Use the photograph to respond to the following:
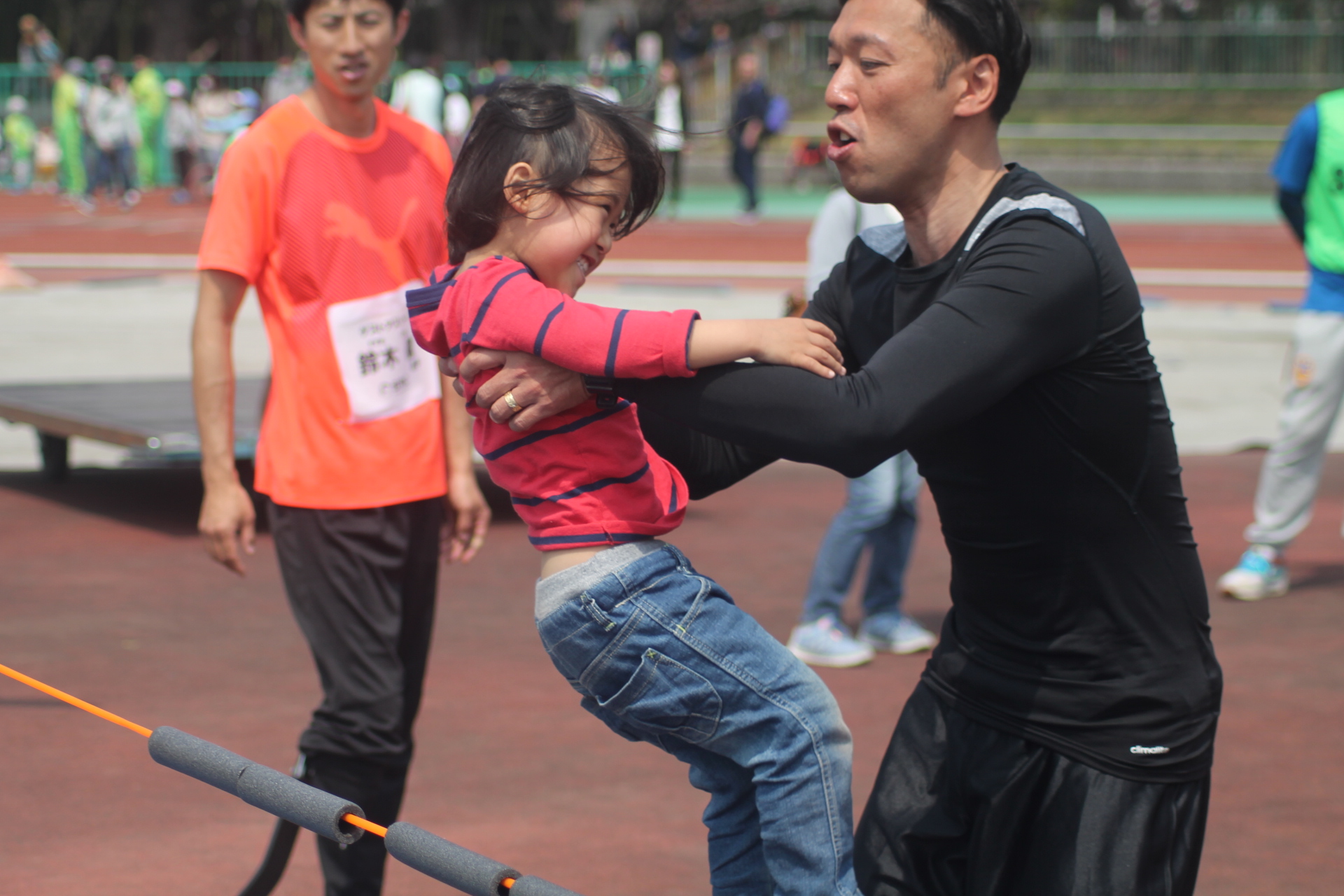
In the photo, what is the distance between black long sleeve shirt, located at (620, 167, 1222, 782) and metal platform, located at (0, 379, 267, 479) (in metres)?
4.89

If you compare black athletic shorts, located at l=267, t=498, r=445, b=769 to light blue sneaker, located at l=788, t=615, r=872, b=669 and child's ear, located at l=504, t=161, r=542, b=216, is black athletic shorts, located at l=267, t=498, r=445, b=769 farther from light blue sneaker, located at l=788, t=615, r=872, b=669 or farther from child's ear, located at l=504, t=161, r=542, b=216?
light blue sneaker, located at l=788, t=615, r=872, b=669

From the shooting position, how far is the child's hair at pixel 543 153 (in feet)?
6.75

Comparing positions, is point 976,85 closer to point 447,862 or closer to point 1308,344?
point 447,862

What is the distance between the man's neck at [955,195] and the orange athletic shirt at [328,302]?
155 centimetres

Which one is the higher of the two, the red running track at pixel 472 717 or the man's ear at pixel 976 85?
the man's ear at pixel 976 85

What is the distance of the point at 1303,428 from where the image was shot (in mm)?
6383

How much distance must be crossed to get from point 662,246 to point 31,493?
44.7 ft

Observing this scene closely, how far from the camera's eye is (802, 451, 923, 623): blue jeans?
5.59m

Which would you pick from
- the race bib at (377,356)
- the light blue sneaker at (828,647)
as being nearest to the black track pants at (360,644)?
the race bib at (377,356)

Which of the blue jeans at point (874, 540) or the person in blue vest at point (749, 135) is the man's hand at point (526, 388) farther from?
the person in blue vest at point (749, 135)

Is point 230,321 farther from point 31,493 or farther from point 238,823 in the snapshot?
point 31,493

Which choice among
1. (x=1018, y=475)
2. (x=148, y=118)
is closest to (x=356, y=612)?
(x=1018, y=475)

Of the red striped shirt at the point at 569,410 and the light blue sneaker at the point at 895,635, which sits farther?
the light blue sneaker at the point at 895,635

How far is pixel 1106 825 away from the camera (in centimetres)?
218
